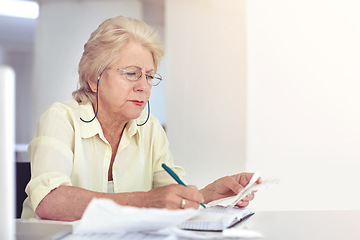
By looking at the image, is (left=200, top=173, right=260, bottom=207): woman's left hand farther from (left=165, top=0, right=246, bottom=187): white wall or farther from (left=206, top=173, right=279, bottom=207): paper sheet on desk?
(left=165, top=0, right=246, bottom=187): white wall

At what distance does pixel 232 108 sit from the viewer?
4.01m

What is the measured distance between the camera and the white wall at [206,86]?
3988mm

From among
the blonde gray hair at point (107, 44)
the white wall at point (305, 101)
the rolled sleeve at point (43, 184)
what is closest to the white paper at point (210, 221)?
the rolled sleeve at point (43, 184)

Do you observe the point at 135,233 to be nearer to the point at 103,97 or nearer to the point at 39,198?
the point at 39,198

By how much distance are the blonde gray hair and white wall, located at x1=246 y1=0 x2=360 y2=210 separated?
91.5 inches

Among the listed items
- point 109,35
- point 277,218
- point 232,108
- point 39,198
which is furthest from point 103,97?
point 232,108

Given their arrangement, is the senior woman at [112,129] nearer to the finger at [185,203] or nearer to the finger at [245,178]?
the finger at [245,178]

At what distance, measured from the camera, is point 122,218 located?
797mm

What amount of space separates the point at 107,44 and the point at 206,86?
256 cm

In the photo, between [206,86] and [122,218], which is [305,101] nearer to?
[206,86]

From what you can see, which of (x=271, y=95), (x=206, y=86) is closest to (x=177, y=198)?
(x=271, y=95)

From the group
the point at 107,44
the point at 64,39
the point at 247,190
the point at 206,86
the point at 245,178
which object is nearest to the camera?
the point at 247,190

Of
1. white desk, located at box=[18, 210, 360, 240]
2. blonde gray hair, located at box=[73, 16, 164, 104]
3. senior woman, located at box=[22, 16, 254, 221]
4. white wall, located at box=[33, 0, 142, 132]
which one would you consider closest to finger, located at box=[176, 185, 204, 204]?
white desk, located at box=[18, 210, 360, 240]

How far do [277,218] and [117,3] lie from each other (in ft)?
14.2
